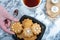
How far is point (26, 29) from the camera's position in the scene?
145 cm

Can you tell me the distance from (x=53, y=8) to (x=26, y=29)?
178 mm

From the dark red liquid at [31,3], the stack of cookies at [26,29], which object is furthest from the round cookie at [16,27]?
the dark red liquid at [31,3]

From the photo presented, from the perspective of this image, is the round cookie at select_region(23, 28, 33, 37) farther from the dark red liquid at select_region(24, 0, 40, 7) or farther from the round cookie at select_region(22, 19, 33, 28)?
the dark red liquid at select_region(24, 0, 40, 7)

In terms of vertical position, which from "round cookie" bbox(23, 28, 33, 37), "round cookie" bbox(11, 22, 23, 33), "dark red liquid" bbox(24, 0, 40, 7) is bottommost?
"round cookie" bbox(23, 28, 33, 37)

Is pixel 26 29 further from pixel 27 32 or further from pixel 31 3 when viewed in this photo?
pixel 31 3

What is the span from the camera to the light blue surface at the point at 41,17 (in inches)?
58.9

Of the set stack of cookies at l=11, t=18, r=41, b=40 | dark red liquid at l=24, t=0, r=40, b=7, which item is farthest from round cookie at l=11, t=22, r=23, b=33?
dark red liquid at l=24, t=0, r=40, b=7

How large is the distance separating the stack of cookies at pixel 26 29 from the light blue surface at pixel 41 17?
53 mm

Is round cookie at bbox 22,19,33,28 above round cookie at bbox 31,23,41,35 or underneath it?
above

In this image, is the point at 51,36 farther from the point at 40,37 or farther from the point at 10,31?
the point at 10,31

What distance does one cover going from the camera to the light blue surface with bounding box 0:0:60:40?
1497 mm

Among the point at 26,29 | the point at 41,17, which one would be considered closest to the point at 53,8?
the point at 41,17

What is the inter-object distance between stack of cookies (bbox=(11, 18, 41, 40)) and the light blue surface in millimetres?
53

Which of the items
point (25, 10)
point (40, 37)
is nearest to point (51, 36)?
point (40, 37)
